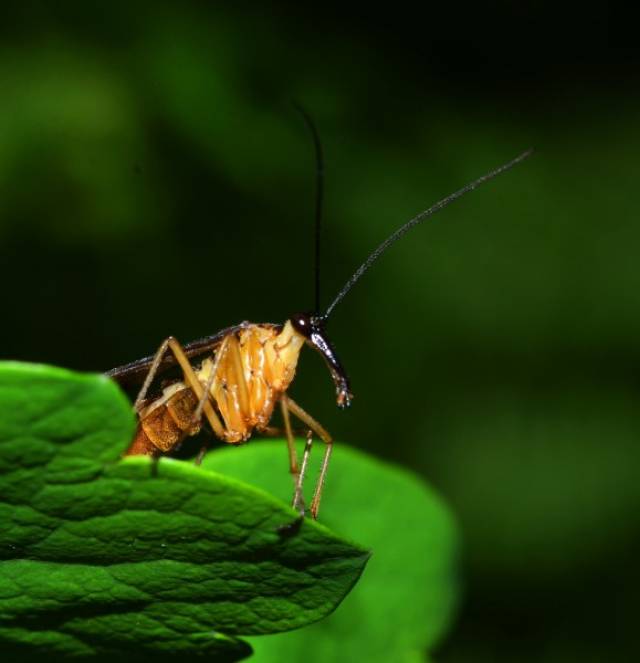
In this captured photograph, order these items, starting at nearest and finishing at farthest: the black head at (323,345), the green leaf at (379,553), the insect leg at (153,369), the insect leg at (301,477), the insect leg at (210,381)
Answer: the insect leg at (301,477), the green leaf at (379,553), the insect leg at (210,381), the insect leg at (153,369), the black head at (323,345)

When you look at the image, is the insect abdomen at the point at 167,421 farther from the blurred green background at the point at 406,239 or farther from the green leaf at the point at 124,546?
the blurred green background at the point at 406,239

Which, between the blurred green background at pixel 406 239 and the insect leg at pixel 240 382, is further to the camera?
the blurred green background at pixel 406 239

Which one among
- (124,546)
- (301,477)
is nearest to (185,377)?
(301,477)

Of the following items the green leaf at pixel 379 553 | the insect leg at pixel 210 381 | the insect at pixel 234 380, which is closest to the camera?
the green leaf at pixel 379 553

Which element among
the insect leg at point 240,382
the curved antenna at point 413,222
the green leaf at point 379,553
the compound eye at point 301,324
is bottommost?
the green leaf at point 379,553

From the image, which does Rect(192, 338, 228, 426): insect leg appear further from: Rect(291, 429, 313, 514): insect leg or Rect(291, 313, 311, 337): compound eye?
Rect(291, 429, 313, 514): insect leg

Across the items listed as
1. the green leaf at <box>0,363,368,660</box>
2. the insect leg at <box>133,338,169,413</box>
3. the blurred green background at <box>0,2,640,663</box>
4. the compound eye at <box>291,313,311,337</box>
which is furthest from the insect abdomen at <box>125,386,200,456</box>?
the blurred green background at <box>0,2,640,663</box>

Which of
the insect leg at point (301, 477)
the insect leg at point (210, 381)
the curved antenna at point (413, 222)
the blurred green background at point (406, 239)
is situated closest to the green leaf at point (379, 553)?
the insect leg at point (301, 477)
